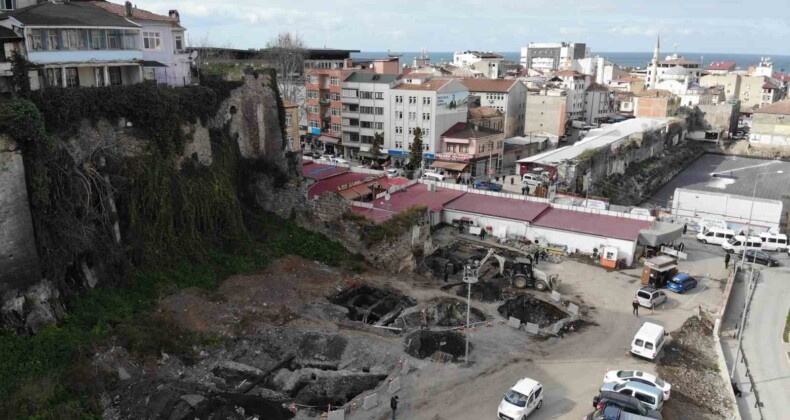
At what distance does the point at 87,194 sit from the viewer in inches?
964

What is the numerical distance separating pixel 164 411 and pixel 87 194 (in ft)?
34.7

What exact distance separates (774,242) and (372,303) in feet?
95.7

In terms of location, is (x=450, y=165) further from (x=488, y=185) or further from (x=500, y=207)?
(x=500, y=207)

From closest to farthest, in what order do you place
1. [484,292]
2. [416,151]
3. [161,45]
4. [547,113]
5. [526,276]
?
[484,292]
[526,276]
[161,45]
[416,151]
[547,113]

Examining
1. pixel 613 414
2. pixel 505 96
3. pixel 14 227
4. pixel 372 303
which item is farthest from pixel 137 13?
pixel 505 96

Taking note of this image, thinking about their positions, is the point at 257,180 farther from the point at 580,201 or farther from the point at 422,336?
the point at 580,201

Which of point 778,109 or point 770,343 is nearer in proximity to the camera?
point 770,343

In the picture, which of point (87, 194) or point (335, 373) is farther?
point (87, 194)

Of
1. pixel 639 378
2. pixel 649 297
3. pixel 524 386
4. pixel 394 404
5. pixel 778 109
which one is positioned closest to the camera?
pixel 394 404

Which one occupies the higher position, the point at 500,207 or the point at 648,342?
the point at 500,207

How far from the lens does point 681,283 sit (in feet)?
106

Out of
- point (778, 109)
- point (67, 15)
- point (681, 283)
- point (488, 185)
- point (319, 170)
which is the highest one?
point (67, 15)

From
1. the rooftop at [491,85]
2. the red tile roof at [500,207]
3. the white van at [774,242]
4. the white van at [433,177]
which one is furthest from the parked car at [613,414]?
the rooftop at [491,85]

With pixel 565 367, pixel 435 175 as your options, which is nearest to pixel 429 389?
pixel 565 367
